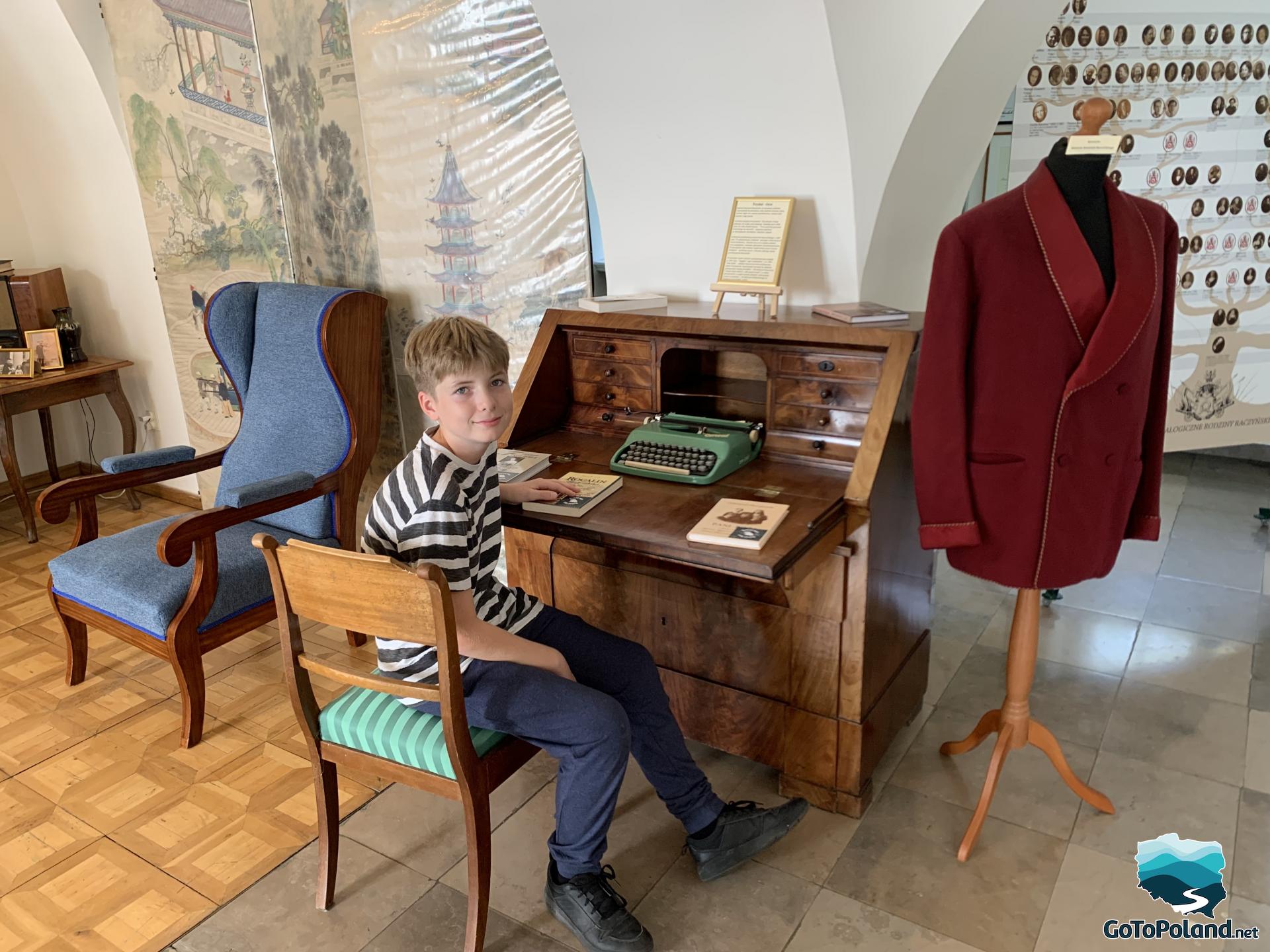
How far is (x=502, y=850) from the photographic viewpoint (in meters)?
2.10

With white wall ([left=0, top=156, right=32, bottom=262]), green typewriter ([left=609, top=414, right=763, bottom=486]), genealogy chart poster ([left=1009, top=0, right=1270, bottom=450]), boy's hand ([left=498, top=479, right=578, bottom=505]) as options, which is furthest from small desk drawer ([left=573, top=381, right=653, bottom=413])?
white wall ([left=0, top=156, right=32, bottom=262])

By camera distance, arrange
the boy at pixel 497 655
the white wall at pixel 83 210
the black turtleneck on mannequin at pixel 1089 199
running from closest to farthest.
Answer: the boy at pixel 497 655 → the black turtleneck on mannequin at pixel 1089 199 → the white wall at pixel 83 210

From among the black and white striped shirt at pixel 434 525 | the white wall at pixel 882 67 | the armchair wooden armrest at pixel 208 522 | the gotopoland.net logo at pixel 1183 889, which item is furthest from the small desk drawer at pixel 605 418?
the gotopoland.net logo at pixel 1183 889

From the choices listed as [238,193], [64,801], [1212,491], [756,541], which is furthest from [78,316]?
[1212,491]

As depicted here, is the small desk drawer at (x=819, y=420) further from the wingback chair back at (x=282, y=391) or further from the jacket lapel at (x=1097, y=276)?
the wingback chair back at (x=282, y=391)

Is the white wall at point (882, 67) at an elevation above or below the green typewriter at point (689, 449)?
above

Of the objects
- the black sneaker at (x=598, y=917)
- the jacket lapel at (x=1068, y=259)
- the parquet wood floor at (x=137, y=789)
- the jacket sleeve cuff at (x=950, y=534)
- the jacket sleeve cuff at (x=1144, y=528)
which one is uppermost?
the jacket lapel at (x=1068, y=259)

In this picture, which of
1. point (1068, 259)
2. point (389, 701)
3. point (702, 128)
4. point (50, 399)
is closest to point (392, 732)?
point (389, 701)

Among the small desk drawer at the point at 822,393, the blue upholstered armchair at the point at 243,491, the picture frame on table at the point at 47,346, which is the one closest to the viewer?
the small desk drawer at the point at 822,393

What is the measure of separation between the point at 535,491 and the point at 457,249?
1337 millimetres

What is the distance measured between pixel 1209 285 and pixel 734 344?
2340 millimetres

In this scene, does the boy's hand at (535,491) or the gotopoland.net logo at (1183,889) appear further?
the boy's hand at (535,491)

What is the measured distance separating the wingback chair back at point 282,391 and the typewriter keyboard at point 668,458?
3.75ft

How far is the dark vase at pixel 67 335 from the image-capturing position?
→ 13.4 ft
